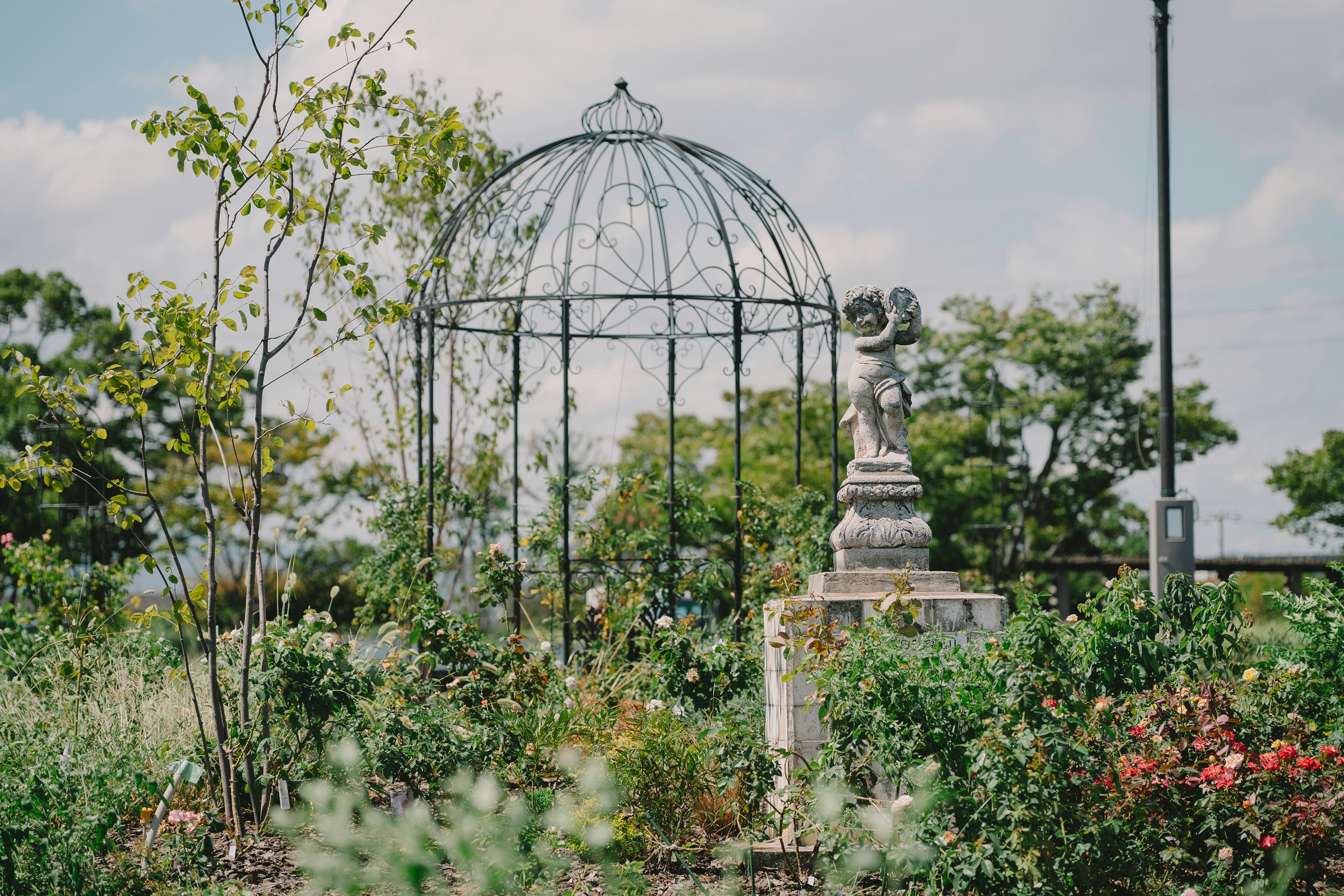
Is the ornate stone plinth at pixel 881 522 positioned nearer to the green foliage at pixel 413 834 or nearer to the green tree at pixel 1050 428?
the green foliage at pixel 413 834

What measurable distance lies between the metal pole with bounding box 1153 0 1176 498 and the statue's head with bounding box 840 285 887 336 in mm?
3965

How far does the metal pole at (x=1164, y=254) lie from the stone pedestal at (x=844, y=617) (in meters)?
4.06

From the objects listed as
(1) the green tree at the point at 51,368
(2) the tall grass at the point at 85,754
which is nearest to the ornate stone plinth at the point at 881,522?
(2) the tall grass at the point at 85,754

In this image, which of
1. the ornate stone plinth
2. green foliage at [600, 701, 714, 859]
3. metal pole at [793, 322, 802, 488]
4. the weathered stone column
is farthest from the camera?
metal pole at [793, 322, 802, 488]

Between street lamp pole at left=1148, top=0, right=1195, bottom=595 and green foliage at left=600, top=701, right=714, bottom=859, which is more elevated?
street lamp pole at left=1148, top=0, right=1195, bottom=595

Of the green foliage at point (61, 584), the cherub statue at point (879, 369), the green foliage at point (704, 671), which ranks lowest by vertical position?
the green foliage at point (704, 671)

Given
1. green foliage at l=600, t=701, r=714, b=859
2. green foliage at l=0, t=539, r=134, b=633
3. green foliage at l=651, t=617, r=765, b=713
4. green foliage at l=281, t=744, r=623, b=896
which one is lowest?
green foliage at l=600, t=701, r=714, b=859

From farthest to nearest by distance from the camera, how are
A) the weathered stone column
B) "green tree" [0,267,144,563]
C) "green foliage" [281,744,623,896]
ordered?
"green tree" [0,267,144,563]
the weathered stone column
"green foliage" [281,744,623,896]

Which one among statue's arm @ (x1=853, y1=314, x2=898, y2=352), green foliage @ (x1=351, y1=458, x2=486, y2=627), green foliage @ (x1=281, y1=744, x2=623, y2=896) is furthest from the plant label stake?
statue's arm @ (x1=853, y1=314, x2=898, y2=352)

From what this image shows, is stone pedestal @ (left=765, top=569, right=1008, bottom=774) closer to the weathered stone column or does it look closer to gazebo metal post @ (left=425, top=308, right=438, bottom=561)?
the weathered stone column

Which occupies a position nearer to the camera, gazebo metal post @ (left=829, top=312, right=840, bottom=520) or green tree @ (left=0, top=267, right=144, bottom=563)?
gazebo metal post @ (left=829, top=312, right=840, bottom=520)

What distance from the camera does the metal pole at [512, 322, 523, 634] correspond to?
7.03 m

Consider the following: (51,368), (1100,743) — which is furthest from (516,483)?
(51,368)

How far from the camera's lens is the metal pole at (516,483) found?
277 inches
